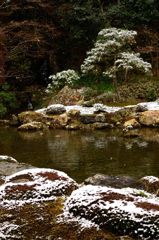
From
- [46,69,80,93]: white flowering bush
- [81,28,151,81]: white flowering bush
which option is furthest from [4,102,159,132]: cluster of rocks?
[46,69,80,93]: white flowering bush

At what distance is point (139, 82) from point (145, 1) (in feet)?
16.4

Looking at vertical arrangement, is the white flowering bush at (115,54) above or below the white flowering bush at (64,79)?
above

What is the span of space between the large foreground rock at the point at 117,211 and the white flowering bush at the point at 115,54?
58.7ft

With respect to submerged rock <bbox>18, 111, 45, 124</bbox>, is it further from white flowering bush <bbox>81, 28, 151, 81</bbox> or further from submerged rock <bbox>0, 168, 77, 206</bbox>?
submerged rock <bbox>0, 168, 77, 206</bbox>

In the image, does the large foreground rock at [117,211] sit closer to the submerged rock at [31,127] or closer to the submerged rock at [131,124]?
the submerged rock at [131,124]

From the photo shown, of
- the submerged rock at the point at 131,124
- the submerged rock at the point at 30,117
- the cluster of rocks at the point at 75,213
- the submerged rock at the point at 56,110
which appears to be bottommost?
the submerged rock at the point at 30,117

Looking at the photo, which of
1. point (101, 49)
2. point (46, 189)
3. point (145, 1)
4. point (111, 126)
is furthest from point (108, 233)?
point (145, 1)

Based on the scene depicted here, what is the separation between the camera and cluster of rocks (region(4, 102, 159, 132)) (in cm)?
1847

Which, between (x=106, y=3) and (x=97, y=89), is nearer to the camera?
(x=97, y=89)

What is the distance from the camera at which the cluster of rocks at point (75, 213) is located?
165 inches

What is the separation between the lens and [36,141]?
1631 cm

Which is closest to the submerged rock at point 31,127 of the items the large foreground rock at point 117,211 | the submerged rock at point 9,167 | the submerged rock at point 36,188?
the submerged rock at point 9,167

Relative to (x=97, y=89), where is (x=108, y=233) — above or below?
above

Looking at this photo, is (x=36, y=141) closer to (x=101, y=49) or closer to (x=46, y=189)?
(x=101, y=49)
